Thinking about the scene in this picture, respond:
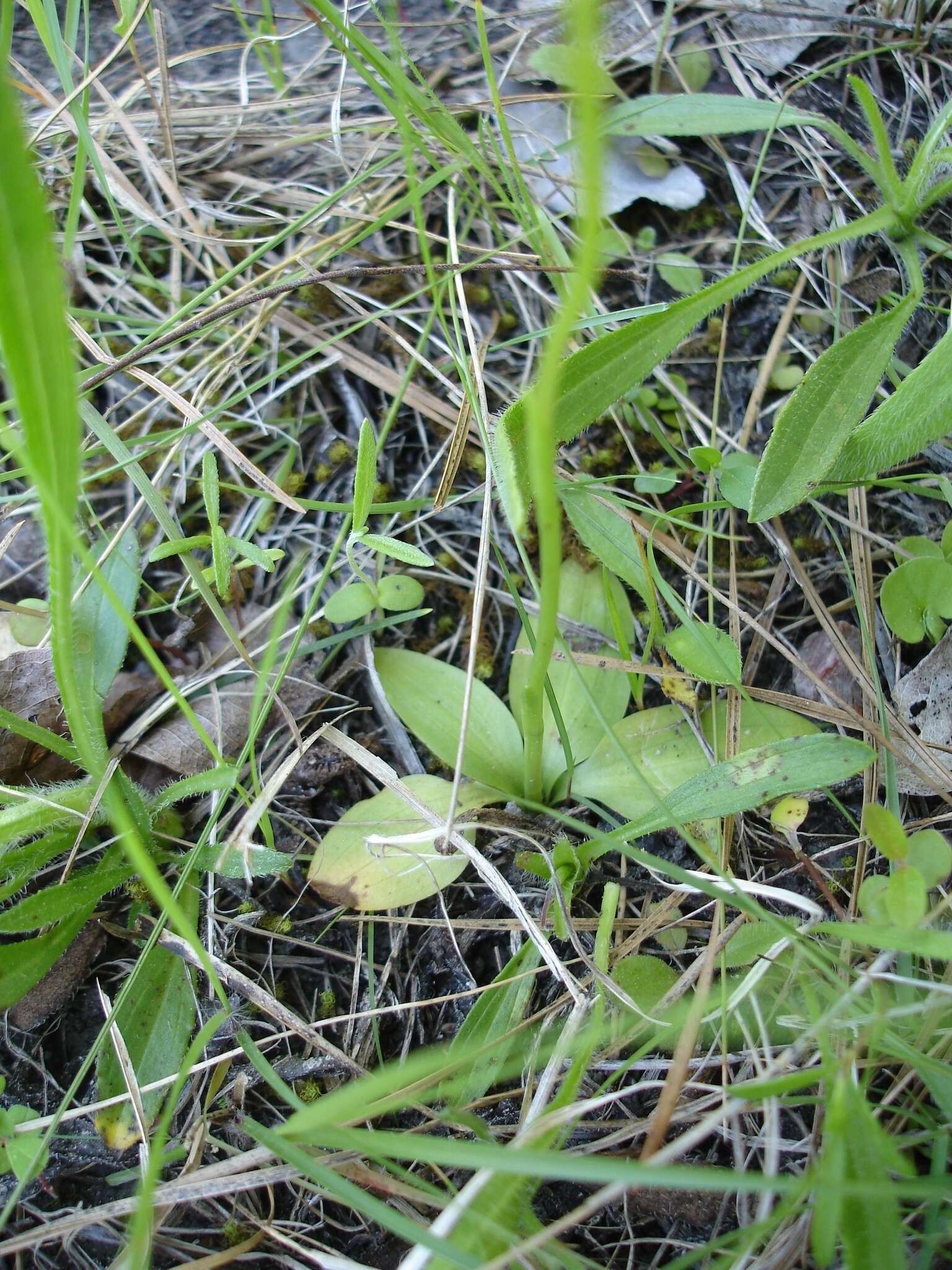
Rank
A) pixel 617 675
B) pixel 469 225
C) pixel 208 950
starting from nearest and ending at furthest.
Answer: pixel 208 950 < pixel 617 675 < pixel 469 225

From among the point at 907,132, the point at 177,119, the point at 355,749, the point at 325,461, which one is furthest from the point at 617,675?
the point at 177,119

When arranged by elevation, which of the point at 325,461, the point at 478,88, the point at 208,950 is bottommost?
the point at 208,950

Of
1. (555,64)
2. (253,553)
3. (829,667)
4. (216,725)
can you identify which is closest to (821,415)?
(829,667)

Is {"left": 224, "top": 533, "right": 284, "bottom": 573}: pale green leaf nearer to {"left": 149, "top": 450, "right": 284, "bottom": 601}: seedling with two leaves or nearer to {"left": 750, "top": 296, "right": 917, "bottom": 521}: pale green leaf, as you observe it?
{"left": 149, "top": 450, "right": 284, "bottom": 601}: seedling with two leaves

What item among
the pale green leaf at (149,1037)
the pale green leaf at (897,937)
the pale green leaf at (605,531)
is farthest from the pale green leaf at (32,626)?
the pale green leaf at (897,937)

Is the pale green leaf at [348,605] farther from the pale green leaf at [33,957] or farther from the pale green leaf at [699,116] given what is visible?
the pale green leaf at [699,116]

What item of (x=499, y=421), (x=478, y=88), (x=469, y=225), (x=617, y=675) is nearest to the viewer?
(x=499, y=421)

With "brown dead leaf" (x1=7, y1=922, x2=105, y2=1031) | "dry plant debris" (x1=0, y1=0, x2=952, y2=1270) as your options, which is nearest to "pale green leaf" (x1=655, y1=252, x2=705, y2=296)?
"dry plant debris" (x1=0, y1=0, x2=952, y2=1270)

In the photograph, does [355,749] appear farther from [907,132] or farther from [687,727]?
[907,132]

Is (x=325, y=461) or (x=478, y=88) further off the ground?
(x=478, y=88)
